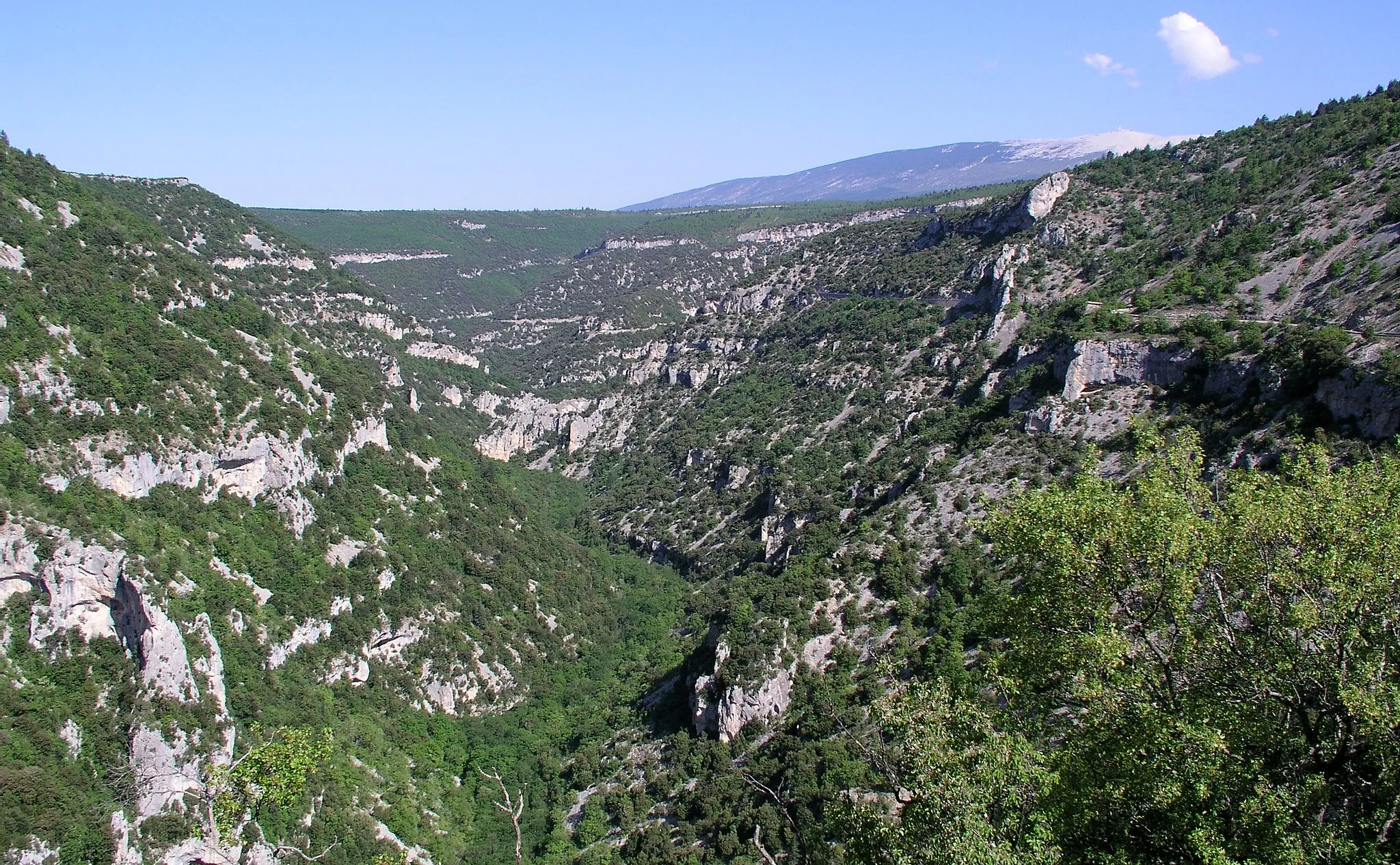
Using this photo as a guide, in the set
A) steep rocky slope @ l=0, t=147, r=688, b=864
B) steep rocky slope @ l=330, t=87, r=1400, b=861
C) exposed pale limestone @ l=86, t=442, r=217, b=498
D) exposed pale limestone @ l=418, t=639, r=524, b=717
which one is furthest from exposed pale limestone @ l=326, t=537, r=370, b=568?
steep rocky slope @ l=330, t=87, r=1400, b=861

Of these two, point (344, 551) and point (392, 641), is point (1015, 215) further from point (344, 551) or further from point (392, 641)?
point (392, 641)

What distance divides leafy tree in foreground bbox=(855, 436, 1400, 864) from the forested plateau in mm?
114

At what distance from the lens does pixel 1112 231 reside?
9162 centimetres

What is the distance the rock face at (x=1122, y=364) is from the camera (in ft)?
190

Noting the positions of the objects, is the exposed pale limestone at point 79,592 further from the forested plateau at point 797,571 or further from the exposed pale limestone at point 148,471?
the exposed pale limestone at point 148,471

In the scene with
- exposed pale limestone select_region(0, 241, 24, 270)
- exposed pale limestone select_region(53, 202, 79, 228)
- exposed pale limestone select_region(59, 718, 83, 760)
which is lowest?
exposed pale limestone select_region(59, 718, 83, 760)

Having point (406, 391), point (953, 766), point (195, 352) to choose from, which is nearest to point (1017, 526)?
point (953, 766)

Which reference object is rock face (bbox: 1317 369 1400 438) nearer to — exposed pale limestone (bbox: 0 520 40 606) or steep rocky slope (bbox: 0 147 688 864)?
steep rocky slope (bbox: 0 147 688 864)

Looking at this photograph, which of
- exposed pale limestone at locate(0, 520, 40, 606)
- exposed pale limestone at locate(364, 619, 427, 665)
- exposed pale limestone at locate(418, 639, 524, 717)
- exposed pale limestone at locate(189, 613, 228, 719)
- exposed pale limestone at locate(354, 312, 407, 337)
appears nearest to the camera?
exposed pale limestone at locate(0, 520, 40, 606)

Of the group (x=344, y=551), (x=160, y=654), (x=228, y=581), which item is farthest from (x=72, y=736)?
(x=344, y=551)

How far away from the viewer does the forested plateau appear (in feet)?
56.6

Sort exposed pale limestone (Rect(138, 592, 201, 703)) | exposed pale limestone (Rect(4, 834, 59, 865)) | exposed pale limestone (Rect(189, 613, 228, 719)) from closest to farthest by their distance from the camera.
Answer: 1. exposed pale limestone (Rect(4, 834, 59, 865))
2. exposed pale limestone (Rect(138, 592, 201, 703))
3. exposed pale limestone (Rect(189, 613, 228, 719))

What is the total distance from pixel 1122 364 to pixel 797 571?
28.8m

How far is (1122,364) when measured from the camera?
60.8 m
